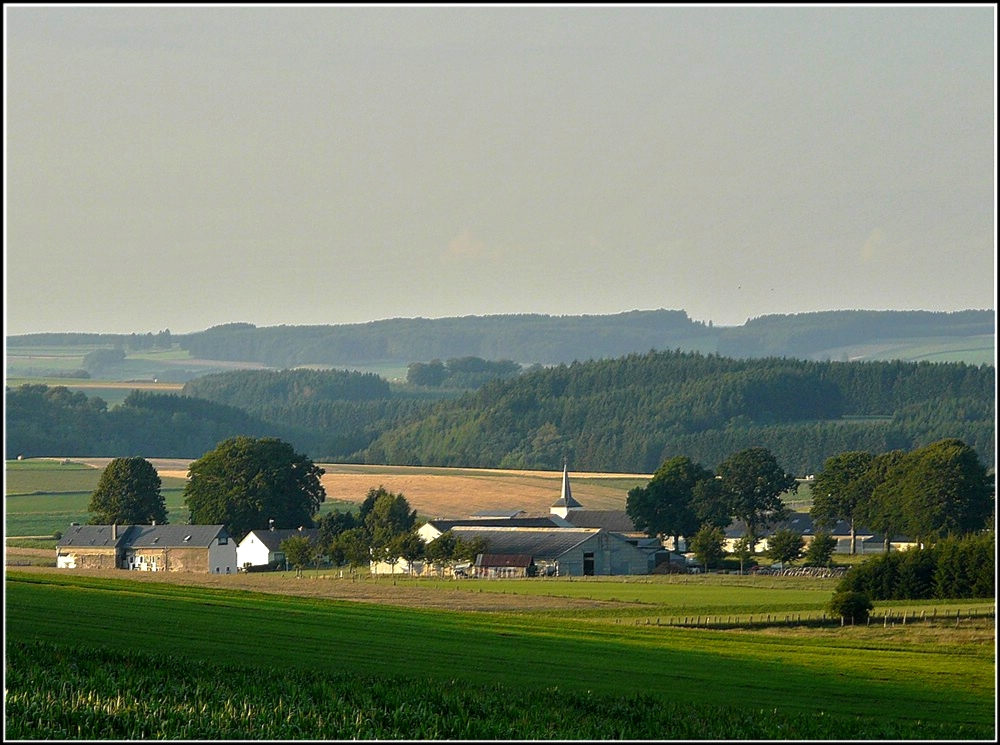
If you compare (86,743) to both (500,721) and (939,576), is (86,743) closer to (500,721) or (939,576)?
(500,721)

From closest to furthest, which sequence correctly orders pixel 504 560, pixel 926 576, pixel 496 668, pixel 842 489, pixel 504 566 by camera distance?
1. pixel 496 668
2. pixel 926 576
3. pixel 504 566
4. pixel 504 560
5. pixel 842 489

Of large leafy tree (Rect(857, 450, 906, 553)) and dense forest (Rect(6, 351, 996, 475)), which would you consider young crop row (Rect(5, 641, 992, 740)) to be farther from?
dense forest (Rect(6, 351, 996, 475))

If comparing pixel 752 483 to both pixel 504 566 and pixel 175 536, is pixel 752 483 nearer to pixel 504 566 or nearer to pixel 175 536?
pixel 504 566

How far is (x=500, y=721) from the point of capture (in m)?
22.3

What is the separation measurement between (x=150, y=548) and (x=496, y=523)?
24.2 m

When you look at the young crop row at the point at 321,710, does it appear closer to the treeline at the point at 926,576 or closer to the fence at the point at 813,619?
the fence at the point at 813,619

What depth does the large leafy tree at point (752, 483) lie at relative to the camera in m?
92.8

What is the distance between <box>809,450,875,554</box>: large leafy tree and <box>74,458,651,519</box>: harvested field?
85.4 feet

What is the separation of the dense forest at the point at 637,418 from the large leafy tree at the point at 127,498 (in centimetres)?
4176

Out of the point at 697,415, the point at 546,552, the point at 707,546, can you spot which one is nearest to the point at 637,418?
the point at 697,415

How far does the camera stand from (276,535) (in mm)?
83938

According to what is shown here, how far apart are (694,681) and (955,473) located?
51.2 metres

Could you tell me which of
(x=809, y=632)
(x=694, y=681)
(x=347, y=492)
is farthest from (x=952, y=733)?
(x=347, y=492)

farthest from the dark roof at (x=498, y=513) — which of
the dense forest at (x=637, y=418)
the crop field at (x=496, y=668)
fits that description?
the crop field at (x=496, y=668)
